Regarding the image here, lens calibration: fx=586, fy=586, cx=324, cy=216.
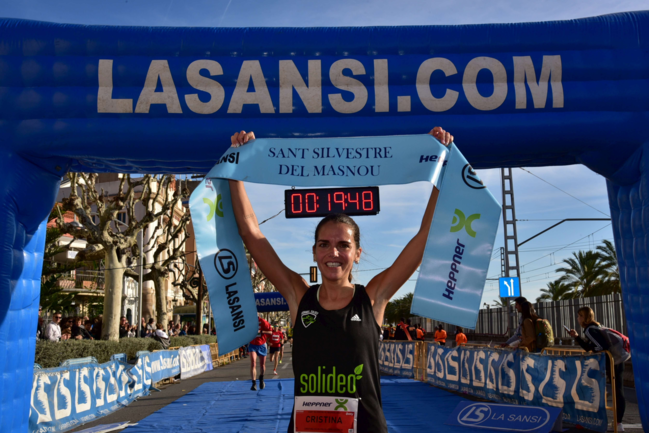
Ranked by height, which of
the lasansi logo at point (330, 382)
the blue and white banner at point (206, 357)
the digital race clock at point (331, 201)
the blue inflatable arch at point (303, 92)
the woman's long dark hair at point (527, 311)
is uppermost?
the blue inflatable arch at point (303, 92)

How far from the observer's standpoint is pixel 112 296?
18.7 metres

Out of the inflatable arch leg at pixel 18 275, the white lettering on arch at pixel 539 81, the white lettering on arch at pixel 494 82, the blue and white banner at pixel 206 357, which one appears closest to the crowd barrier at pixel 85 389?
the inflatable arch leg at pixel 18 275

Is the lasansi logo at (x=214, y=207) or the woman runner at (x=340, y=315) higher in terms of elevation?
the lasansi logo at (x=214, y=207)

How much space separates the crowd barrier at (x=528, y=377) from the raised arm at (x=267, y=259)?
5.78 meters

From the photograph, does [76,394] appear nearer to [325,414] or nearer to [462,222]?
[462,222]

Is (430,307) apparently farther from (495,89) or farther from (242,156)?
(495,89)

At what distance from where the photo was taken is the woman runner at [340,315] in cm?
277

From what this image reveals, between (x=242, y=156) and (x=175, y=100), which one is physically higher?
(x=175, y=100)

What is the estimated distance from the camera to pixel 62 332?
15.1m

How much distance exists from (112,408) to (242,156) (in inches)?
297

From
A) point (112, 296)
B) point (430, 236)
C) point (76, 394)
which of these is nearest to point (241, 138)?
point (430, 236)

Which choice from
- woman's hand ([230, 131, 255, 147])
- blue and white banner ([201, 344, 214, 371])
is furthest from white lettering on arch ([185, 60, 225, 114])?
blue and white banner ([201, 344, 214, 371])

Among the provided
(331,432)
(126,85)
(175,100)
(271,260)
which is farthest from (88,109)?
(331,432)

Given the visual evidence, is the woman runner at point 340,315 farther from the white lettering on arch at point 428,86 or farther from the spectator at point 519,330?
the spectator at point 519,330
